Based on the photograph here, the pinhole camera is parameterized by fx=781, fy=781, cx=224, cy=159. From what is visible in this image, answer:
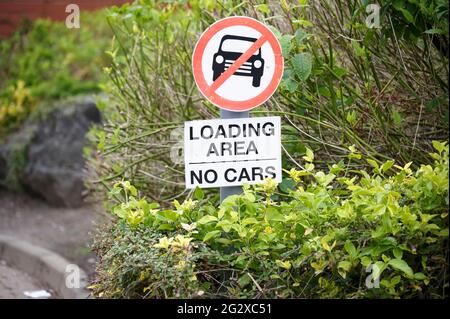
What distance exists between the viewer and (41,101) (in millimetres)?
9938

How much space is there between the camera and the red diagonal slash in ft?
13.3

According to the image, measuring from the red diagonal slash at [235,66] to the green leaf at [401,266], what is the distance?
132 centimetres

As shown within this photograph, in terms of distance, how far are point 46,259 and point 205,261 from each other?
426 centimetres

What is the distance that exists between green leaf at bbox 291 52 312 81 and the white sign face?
0.36 meters

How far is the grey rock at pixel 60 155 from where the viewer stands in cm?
945

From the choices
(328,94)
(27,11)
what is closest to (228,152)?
(328,94)

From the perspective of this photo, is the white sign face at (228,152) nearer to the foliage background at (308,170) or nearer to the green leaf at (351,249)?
the foliage background at (308,170)

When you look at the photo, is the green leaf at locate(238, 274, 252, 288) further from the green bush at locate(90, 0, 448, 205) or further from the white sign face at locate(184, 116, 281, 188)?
the green bush at locate(90, 0, 448, 205)

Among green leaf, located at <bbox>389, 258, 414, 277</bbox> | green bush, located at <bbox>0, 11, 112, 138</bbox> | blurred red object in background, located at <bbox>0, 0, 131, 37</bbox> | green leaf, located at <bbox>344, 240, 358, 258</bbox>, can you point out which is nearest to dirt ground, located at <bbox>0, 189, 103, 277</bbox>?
green bush, located at <bbox>0, 11, 112, 138</bbox>

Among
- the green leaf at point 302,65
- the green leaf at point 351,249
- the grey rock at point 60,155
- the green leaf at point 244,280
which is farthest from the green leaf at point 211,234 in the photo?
the grey rock at point 60,155

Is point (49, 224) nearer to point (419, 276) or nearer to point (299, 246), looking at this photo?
point (299, 246)

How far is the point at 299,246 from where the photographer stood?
3.63 metres

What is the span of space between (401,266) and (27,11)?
9.30 metres
